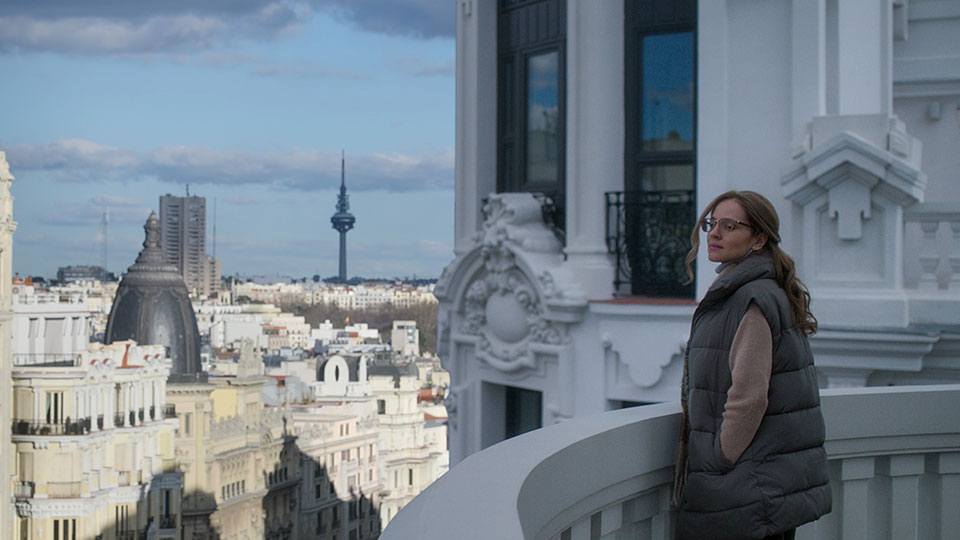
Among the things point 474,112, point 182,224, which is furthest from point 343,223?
point 474,112

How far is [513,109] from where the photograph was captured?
962 cm

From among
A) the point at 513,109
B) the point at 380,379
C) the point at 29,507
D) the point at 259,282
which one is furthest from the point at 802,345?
the point at 259,282

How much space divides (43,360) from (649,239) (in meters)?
39.2

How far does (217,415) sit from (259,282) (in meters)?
119

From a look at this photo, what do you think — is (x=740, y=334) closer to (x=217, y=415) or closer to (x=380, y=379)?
(x=217, y=415)

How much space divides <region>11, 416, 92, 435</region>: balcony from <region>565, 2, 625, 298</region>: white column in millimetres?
33076

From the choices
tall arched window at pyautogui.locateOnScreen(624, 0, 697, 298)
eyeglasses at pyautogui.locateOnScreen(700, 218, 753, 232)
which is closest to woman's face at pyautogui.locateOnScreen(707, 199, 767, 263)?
eyeglasses at pyautogui.locateOnScreen(700, 218, 753, 232)

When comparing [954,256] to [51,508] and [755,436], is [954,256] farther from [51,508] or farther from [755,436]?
[51,508]

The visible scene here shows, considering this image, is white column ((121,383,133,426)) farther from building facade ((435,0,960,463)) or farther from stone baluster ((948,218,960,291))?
stone baluster ((948,218,960,291))

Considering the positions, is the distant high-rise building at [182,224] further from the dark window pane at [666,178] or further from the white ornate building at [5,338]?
the dark window pane at [666,178]

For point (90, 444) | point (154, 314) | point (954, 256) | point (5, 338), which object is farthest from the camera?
point (154, 314)

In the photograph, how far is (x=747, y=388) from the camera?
2900 mm

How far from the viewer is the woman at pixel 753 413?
2914mm

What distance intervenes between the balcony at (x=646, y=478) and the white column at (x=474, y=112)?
5750 millimetres
